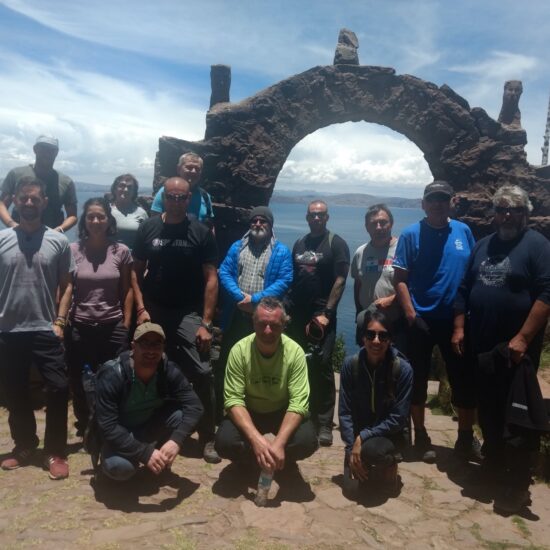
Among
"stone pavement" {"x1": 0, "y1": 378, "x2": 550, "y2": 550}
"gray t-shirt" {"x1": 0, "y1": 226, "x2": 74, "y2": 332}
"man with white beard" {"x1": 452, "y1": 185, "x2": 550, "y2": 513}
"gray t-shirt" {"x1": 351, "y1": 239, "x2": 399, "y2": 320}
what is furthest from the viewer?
"gray t-shirt" {"x1": 351, "y1": 239, "x2": 399, "y2": 320}

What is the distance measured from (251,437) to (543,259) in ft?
8.30

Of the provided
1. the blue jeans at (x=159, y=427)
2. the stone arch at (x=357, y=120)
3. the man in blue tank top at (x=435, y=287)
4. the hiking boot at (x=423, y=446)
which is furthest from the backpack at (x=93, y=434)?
the stone arch at (x=357, y=120)

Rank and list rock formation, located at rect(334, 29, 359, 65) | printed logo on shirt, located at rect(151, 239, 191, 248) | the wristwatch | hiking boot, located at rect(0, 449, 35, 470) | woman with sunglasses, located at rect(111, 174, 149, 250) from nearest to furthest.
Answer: hiking boot, located at rect(0, 449, 35, 470), printed logo on shirt, located at rect(151, 239, 191, 248), the wristwatch, woman with sunglasses, located at rect(111, 174, 149, 250), rock formation, located at rect(334, 29, 359, 65)

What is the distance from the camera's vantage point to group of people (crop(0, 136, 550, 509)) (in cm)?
388

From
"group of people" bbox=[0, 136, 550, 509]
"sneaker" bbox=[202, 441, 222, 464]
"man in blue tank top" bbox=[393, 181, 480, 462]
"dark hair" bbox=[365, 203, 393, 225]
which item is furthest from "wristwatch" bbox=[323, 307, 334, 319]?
"sneaker" bbox=[202, 441, 222, 464]

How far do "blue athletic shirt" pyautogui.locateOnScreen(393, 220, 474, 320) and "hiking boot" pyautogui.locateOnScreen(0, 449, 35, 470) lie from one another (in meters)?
3.55

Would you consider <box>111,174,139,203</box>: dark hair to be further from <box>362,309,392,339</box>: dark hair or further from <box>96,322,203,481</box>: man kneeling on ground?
<box>362,309,392,339</box>: dark hair

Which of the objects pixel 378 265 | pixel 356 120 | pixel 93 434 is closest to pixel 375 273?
pixel 378 265

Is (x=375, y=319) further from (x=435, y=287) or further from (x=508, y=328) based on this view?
(x=508, y=328)

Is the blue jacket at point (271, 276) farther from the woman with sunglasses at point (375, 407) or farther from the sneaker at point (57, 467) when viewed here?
the sneaker at point (57, 467)

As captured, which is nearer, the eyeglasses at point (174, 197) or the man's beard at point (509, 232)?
the man's beard at point (509, 232)

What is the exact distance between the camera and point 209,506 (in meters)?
3.72

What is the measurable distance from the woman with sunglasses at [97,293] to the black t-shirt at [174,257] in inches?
8.2

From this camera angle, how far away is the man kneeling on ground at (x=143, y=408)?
3723 millimetres
